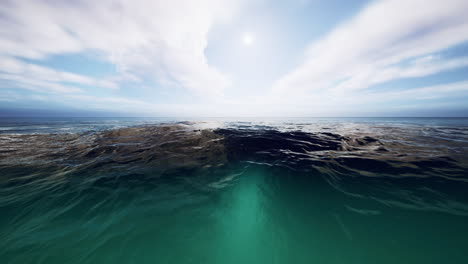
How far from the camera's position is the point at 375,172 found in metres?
5.35

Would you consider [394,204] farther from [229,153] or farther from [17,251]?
[17,251]

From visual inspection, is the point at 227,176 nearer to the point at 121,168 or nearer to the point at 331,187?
the point at 331,187

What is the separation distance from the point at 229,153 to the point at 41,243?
6417 millimetres

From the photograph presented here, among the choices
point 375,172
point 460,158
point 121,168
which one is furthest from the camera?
point 460,158

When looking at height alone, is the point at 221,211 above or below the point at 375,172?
below

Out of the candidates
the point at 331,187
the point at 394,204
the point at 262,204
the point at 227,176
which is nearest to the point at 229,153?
the point at 227,176

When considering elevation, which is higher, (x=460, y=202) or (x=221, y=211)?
(x=460, y=202)

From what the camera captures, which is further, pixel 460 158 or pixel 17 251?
pixel 460 158

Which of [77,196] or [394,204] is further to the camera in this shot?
[77,196]

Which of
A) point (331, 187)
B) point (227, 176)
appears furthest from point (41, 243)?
point (331, 187)

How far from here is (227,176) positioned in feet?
17.7

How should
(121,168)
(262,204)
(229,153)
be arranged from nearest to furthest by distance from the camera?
(262,204) < (121,168) < (229,153)

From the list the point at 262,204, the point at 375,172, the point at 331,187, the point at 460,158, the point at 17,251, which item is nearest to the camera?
the point at 17,251

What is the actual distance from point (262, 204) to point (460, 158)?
33.4 feet
